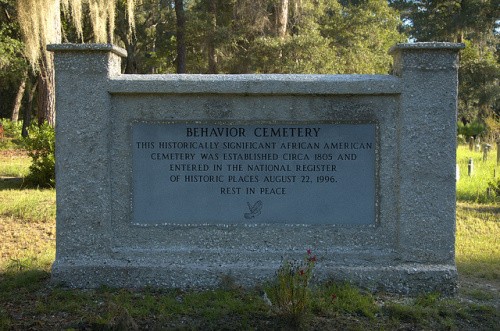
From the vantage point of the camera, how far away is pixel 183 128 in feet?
14.8

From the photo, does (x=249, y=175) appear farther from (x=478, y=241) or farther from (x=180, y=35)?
(x=180, y=35)

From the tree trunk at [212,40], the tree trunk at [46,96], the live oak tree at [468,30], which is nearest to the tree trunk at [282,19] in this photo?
the tree trunk at [212,40]

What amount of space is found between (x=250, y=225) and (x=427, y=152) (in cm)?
152

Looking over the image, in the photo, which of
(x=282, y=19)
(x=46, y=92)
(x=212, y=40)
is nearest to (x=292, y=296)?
(x=46, y=92)

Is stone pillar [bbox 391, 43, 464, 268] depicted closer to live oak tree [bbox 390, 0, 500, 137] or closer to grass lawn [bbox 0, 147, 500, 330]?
grass lawn [bbox 0, 147, 500, 330]

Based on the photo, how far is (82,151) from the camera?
4.47m

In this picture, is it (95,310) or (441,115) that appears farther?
(441,115)

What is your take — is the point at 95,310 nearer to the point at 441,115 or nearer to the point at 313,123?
the point at 313,123

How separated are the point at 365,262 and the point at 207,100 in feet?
5.93

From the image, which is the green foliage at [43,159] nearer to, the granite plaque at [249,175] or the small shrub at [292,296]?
the granite plaque at [249,175]

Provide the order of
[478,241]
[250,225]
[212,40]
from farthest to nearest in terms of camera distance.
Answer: [212,40]
[478,241]
[250,225]

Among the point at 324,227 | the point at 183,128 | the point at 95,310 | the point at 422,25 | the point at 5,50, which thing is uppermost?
the point at 422,25

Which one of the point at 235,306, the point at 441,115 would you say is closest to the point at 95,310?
the point at 235,306

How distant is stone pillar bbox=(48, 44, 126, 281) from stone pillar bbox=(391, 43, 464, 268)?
2.34 meters
